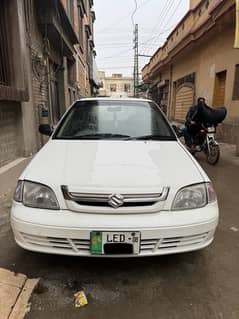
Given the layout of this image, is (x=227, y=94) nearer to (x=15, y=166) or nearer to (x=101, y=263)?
(x=15, y=166)

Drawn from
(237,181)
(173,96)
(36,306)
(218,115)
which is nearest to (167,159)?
(36,306)

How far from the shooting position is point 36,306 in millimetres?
1689

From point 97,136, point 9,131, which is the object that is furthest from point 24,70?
point 97,136

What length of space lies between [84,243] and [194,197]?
2.92 ft

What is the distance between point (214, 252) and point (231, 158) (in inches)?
166

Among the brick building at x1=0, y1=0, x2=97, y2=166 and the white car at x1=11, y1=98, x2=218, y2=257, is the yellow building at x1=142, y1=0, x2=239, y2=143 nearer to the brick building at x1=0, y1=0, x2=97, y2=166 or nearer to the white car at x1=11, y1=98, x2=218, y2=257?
the brick building at x1=0, y1=0, x2=97, y2=166

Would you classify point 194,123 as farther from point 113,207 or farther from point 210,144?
point 113,207

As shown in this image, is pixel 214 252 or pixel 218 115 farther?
pixel 218 115

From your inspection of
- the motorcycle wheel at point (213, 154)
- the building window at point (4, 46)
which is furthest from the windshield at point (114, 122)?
the motorcycle wheel at point (213, 154)

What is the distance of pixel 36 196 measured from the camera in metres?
1.84

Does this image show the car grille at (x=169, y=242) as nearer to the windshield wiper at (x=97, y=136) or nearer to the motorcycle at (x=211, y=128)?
the windshield wiper at (x=97, y=136)

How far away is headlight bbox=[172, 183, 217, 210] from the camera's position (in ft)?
6.00

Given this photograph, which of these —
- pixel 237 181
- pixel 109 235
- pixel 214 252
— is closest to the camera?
pixel 109 235

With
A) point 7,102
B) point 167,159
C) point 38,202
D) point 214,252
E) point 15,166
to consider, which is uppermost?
point 7,102
